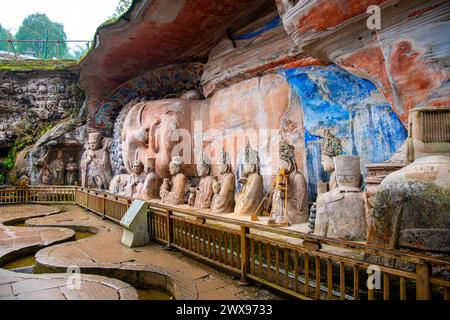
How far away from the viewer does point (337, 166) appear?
418cm

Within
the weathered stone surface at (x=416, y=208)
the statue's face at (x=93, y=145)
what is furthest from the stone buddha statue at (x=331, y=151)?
the statue's face at (x=93, y=145)

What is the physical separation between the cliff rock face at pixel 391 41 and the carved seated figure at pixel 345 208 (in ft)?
3.59

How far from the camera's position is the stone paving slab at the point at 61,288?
350cm

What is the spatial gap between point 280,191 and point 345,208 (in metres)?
1.68

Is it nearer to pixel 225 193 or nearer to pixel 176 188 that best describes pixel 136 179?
pixel 176 188

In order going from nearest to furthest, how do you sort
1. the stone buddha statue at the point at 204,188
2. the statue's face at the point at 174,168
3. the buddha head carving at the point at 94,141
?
1. the stone buddha statue at the point at 204,188
2. the statue's face at the point at 174,168
3. the buddha head carving at the point at 94,141

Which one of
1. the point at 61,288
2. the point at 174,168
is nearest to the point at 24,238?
the point at 61,288

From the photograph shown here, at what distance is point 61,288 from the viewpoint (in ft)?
12.2

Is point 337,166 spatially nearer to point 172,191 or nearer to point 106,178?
point 172,191

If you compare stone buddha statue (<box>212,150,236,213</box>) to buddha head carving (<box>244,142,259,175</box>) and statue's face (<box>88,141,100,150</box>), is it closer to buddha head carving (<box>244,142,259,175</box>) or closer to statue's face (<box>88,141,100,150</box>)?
buddha head carving (<box>244,142,259,175</box>)

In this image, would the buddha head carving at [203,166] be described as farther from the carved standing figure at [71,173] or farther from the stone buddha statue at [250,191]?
the carved standing figure at [71,173]

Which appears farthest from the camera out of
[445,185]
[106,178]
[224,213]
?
[106,178]
